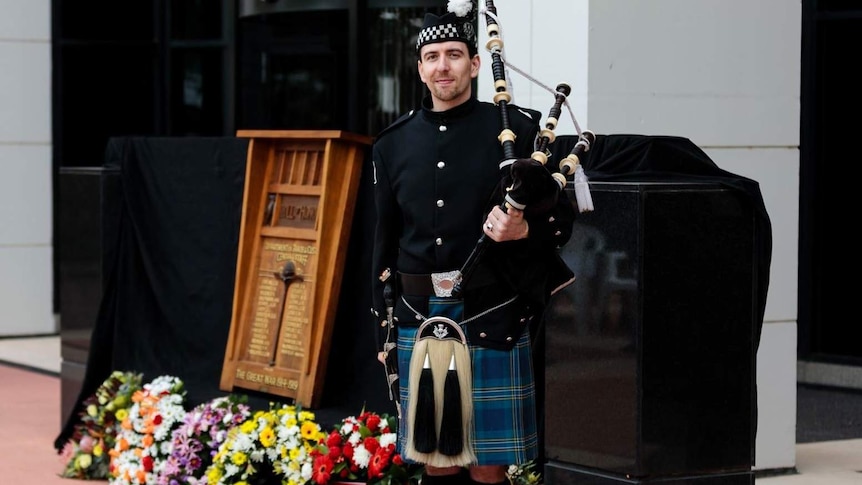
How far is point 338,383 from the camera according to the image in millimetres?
6594

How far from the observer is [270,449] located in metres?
6.27

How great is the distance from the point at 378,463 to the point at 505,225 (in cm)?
180

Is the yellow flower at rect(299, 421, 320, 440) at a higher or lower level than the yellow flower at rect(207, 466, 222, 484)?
higher

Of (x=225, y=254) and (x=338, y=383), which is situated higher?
(x=225, y=254)

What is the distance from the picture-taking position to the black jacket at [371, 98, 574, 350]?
15.1ft

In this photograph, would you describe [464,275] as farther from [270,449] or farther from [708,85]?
[708,85]

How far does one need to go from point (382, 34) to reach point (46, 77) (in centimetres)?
443

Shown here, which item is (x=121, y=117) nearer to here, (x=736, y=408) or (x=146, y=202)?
(x=146, y=202)

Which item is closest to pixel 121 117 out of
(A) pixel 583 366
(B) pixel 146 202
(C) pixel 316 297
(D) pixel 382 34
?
(D) pixel 382 34

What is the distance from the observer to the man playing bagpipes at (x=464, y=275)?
459 centimetres

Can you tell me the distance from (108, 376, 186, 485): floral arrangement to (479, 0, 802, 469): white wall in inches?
79.4

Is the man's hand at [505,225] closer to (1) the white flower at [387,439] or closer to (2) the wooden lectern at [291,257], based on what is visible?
(1) the white flower at [387,439]

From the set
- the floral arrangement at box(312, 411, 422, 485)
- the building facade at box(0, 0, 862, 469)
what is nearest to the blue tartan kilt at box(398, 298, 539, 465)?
the floral arrangement at box(312, 411, 422, 485)

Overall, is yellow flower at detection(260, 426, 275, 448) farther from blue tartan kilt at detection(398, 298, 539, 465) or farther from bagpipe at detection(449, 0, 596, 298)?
bagpipe at detection(449, 0, 596, 298)
